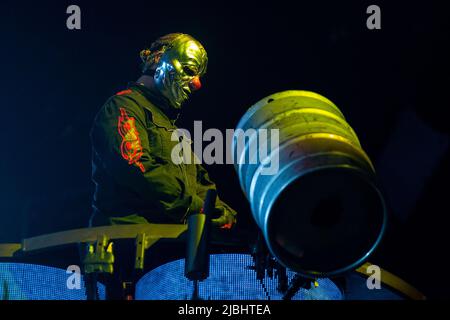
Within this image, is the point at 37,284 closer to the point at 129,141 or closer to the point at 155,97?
the point at 129,141

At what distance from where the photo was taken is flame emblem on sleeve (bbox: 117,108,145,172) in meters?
5.50

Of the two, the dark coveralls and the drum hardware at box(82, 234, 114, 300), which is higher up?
the dark coveralls

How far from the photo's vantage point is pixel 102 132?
5.66 meters

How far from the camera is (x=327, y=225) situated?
13.6ft

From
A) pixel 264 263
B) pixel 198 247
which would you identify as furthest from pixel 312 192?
pixel 198 247

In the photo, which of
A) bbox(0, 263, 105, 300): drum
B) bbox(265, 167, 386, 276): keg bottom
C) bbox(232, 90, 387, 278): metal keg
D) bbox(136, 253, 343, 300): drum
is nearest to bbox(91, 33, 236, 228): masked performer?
bbox(136, 253, 343, 300): drum

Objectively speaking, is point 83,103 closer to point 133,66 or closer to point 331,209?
point 133,66

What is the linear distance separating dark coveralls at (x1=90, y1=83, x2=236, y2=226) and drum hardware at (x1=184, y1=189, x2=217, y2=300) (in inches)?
36.9

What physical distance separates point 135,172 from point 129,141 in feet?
0.88

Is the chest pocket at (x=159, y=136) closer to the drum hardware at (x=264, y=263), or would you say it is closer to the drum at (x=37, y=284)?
the drum at (x=37, y=284)

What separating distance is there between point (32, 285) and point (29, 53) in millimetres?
2767

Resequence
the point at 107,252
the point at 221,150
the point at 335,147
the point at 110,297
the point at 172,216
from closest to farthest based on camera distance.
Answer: the point at 335,147
the point at 107,252
the point at 110,297
the point at 172,216
the point at 221,150

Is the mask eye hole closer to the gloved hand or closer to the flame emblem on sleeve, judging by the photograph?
the flame emblem on sleeve
